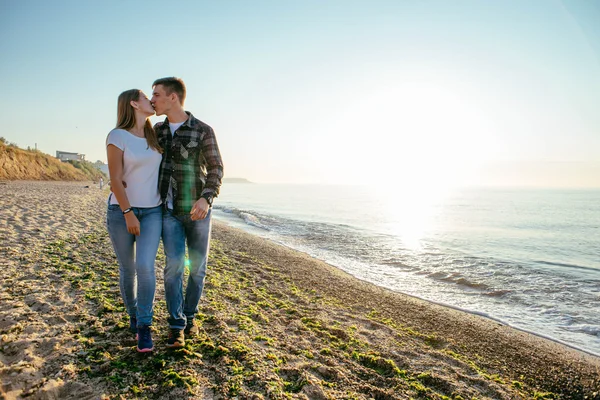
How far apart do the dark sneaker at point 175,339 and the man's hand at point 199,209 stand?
115 cm

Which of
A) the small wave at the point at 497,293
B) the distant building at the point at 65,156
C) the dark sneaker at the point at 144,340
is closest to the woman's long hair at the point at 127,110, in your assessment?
the dark sneaker at the point at 144,340

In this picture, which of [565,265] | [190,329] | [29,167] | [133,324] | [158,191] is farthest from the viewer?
[29,167]

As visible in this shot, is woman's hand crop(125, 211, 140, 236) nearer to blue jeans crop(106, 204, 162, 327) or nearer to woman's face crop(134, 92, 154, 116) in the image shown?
blue jeans crop(106, 204, 162, 327)

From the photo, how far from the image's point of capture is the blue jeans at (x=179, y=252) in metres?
2.98

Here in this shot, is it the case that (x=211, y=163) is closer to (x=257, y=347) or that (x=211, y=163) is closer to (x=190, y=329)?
(x=190, y=329)

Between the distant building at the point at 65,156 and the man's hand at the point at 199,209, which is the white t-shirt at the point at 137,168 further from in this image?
the distant building at the point at 65,156

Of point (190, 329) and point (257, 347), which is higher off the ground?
point (190, 329)

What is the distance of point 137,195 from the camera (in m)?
2.83

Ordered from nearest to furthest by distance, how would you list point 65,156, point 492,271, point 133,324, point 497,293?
1. point 133,324
2. point 497,293
3. point 492,271
4. point 65,156

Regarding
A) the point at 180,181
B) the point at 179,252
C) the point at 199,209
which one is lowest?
the point at 179,252

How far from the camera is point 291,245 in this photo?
14.5 metres

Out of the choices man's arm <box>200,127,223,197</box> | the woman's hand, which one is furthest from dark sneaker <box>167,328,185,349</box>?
man's arm <box>200,127,223,197</box>

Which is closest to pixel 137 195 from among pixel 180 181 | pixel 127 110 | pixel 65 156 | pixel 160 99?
pixel 180 181

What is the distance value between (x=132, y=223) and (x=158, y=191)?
0.36 meters
